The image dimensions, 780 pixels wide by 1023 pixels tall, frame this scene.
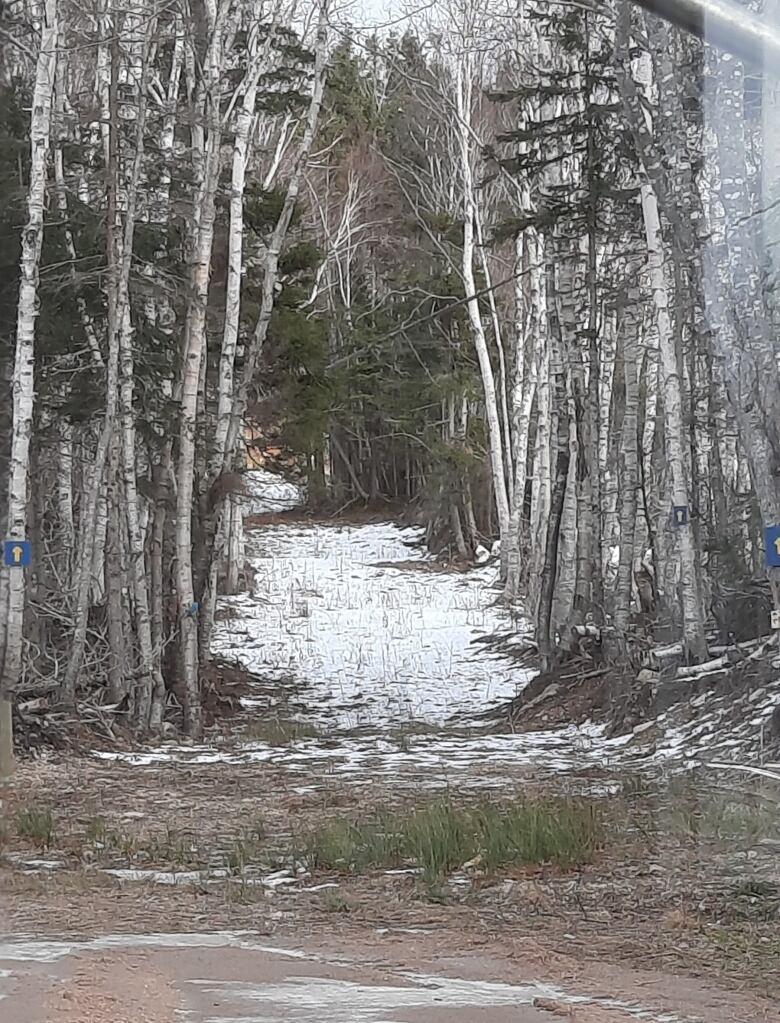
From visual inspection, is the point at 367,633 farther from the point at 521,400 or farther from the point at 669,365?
the point at 669,365

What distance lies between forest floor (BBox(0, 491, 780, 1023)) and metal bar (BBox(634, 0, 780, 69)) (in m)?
2.42

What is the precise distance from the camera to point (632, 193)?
1061 cm

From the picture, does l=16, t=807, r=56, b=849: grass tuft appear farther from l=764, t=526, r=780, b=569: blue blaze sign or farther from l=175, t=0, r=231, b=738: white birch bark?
l=175, t=0, r=231, b=738: white birch bark

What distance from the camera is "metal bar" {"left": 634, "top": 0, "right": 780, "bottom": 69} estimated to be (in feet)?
6.83

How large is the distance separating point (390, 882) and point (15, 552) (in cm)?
420

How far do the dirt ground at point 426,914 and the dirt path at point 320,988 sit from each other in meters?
0.01

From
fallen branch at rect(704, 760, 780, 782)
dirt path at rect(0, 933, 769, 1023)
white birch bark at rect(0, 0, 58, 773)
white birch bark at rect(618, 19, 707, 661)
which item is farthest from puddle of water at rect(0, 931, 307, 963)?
white birch bark at rect(618, 19, 707, 661)

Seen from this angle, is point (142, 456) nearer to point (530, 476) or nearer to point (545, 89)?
point (545, 89)

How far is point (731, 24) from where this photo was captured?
2.13 metres

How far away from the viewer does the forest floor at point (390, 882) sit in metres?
3.57

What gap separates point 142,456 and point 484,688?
4.12 metres

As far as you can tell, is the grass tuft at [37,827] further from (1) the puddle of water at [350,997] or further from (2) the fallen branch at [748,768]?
(2) the fallen branch at [748,768]

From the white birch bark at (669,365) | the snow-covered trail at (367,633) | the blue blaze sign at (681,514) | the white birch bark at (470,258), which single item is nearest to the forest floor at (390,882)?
the white birch bark at (669,365)

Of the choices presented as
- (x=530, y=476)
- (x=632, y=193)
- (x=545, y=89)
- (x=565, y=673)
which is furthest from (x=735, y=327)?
(x=530, y=476)
